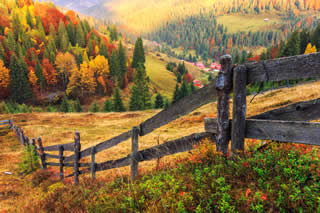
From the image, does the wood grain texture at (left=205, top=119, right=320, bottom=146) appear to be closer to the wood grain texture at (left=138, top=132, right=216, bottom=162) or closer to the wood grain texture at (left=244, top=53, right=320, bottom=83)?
the wood grain texture at (left=244, top=53, right=320, bottom=83)

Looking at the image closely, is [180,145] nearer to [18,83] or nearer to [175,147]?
[175,147]

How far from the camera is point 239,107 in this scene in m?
2.97

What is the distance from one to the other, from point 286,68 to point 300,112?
0.93 meters

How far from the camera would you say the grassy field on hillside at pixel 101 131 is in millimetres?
7859

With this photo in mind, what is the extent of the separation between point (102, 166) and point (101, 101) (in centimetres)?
7313

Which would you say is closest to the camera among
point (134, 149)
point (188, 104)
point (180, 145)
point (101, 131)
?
point (188, 104)

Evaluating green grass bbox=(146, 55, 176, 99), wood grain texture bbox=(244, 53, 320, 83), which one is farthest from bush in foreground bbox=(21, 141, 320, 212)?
green grass bbox=(146, 55, 176, 99)

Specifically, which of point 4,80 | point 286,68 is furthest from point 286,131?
point 4,80

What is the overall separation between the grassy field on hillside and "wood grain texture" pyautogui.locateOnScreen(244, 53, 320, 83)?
2.25 metres

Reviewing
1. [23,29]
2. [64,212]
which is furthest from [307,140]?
[23,29]

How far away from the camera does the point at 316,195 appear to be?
2096mm

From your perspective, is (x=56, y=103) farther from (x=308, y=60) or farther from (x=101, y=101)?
(x=308, y=60)

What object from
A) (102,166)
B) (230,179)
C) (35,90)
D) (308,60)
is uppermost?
(308,60)

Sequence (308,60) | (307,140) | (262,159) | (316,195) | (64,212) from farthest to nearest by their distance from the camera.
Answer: (64,212), (262,159), (307,140), (308,60), (316,195)
